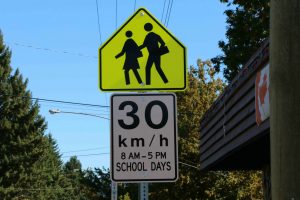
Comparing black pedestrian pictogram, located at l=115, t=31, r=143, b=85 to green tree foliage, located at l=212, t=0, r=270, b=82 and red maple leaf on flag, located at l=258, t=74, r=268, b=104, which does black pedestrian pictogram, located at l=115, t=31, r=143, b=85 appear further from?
green tree foliage, located at l=212, t=0, r=270, b=82

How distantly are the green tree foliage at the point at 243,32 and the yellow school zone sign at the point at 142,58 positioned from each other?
56.0 feet

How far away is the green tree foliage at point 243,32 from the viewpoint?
22594mm

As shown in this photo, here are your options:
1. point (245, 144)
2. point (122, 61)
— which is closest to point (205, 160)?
point (245, 144)

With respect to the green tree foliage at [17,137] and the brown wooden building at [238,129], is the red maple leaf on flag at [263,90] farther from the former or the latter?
the green tree foliage at [17,137]

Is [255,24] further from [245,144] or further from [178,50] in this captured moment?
[178,50]

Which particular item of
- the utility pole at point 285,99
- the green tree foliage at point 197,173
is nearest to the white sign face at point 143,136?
the utility pole at point 285,99

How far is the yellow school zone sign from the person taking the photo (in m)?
5.45

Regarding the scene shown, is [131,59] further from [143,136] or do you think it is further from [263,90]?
[263,90]

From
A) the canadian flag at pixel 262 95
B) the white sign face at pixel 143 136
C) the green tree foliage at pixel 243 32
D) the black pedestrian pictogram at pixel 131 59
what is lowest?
the white sign face at pixel 143 136

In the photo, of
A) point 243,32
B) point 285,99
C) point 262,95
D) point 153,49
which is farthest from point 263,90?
point 243,32

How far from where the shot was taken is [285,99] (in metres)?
3.77

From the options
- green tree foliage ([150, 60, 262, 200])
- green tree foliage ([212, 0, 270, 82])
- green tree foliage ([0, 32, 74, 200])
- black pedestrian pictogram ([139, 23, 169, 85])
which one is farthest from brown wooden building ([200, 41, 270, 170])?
green tree foliage ([0, 32, 74, 200])

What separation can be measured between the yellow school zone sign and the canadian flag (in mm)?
3071

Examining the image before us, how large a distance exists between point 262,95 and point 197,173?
2780 centimetres
